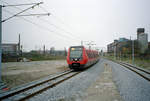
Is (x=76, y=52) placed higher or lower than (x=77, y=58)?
higher

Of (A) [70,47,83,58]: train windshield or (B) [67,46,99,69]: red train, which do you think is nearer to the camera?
(B) [67,46,99,69]: red train

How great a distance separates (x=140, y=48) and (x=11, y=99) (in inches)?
2314

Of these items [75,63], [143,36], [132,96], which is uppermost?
[143,36]

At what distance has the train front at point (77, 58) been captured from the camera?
42.4 ft

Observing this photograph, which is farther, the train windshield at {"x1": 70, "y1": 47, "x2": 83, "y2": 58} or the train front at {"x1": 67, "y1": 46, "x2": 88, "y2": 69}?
the train windshield at {"x1": 70, "y1": 47, "x2": 83, "y2": 58}

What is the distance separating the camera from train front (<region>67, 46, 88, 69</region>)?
42.4 feet

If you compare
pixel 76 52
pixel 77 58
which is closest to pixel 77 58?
pixel 77 58

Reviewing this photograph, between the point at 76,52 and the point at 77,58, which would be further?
the point at 76,52

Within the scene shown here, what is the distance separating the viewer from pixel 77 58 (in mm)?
12969

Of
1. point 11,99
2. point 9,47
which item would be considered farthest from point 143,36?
point 9,47

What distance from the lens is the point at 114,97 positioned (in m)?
5.14

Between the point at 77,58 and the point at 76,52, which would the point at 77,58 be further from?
the point at 76,52

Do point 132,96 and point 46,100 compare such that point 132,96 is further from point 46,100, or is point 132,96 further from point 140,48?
point 140,48

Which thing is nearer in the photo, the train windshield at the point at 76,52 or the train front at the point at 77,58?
the train front at the point at 77,58
